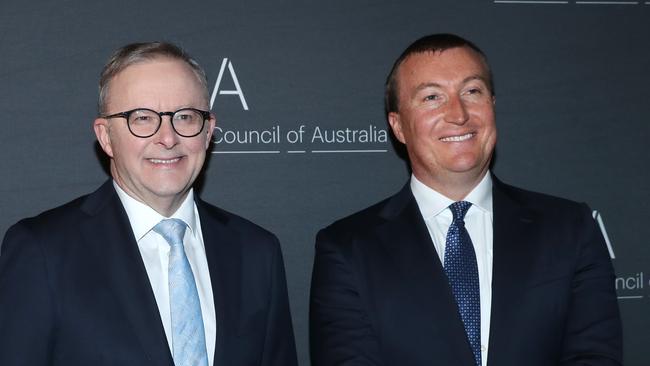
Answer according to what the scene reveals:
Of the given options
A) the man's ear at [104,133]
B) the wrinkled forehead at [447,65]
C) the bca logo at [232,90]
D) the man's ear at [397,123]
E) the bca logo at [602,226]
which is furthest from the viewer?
the bca logo at [602,226]

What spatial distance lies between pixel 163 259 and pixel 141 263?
83mm

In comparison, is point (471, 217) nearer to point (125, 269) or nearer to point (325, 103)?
point (325, 103)

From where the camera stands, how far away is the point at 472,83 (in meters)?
2.44

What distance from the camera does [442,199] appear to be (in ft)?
8.17

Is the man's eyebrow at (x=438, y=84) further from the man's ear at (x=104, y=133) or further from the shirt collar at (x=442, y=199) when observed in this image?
the man's ear at (x=104, y=133)

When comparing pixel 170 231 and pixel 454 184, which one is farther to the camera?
pixel 454 184

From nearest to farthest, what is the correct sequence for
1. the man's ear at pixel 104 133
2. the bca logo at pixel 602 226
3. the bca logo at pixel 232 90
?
the man's ear at pixel 104 133 < the bca logo at pixel 232 90 < the bca logo at pixel 602 226

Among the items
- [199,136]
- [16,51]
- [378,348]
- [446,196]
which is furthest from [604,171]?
[16,51]

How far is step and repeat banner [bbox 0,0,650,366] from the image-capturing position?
9.31 ft

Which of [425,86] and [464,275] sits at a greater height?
[425,86]

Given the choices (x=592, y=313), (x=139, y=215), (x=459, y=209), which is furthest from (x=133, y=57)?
(x=592, y=313)

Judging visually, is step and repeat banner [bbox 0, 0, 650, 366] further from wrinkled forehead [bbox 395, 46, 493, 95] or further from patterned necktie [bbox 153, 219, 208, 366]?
patterned necktie [bbox 153, 219, 208, 366]

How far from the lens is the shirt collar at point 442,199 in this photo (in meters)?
2.48

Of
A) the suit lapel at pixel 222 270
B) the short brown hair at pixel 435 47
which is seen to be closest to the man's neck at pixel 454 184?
the short brown hair at pixel 435 47
